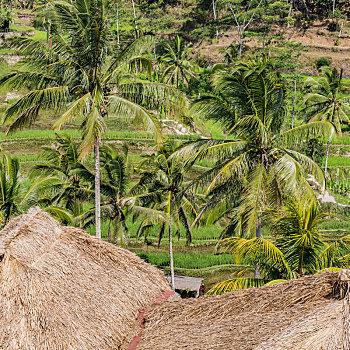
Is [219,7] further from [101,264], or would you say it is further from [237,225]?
[101,264]

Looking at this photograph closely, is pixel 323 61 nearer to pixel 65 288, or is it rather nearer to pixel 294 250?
pixel 294 250

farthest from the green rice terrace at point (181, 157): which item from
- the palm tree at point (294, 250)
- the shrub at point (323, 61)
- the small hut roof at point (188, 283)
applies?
the shrub at point (323, 61)

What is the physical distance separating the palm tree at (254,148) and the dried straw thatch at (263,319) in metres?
4.13

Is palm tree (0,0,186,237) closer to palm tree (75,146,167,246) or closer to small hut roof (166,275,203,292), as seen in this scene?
palm tree (75,146,167,246)

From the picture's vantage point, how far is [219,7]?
165ft

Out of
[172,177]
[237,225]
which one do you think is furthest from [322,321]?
[172,177]

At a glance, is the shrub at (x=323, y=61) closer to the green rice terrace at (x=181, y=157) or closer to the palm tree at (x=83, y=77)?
the green rice terrace at (x=181, y=157)

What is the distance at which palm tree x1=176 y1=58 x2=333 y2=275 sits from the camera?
10.4 meters

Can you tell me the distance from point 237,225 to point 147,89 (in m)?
3.90

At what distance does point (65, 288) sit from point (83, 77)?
5.80 metres

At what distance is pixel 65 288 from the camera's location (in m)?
6.33

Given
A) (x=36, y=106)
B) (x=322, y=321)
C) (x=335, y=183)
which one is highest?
(x=36, y=106)

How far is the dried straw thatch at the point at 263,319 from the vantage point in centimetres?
485

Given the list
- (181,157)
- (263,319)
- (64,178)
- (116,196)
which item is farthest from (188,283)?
(263,319)
